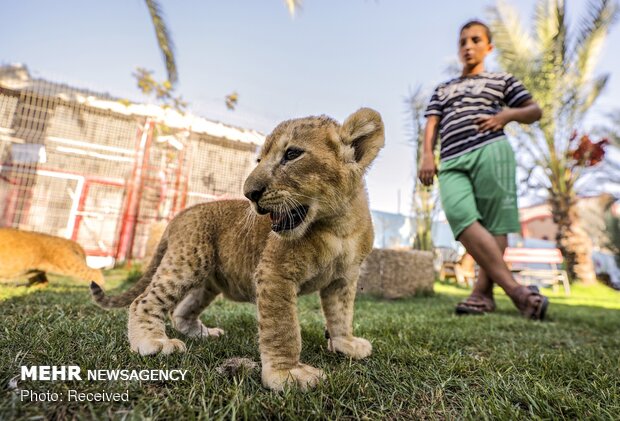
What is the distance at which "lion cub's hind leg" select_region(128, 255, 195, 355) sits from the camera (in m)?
1.95

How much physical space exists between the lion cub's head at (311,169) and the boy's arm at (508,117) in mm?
2920

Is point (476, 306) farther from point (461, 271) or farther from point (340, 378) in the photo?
point (461, 271)

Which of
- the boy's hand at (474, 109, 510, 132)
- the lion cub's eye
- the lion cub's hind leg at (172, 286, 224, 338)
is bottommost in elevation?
the lion cub's hind leg at (172, 286, 224, 338)

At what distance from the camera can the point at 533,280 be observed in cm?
1436

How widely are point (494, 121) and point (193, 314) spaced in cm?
400

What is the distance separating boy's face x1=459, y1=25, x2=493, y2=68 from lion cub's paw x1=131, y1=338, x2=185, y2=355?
496cm

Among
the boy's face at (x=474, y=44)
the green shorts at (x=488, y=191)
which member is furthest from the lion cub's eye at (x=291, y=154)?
the boy's face at (x=474, y=44)

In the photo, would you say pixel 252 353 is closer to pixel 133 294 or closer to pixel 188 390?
pixel 188 390

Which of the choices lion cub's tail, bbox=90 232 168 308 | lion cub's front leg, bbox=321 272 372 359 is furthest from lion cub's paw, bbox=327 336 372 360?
lion cub's tail, bbox=90 232 168 308

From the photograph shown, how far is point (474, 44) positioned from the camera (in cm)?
481

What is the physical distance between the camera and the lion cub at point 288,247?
1819mm

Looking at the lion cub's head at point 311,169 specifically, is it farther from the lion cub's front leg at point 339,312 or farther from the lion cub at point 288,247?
the lion cub's front leg at point 339,312

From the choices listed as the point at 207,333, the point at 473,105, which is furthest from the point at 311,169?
the point at 473,105

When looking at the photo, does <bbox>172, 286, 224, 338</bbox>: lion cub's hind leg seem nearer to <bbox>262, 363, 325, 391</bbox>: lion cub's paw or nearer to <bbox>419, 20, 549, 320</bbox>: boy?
<bbox>262, 363, 325, 391</bbox>: lion cub's paw
